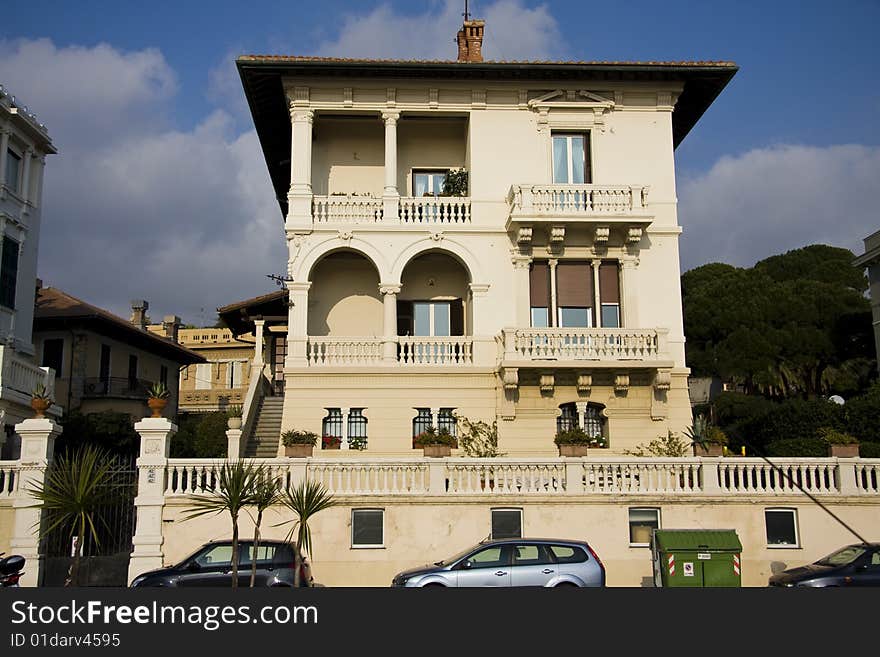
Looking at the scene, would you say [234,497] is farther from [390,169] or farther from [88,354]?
[88,354]

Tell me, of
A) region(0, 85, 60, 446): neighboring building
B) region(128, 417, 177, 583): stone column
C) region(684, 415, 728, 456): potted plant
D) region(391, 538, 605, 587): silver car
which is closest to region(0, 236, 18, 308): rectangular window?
region(0, 85, 60, 446): neighboring building

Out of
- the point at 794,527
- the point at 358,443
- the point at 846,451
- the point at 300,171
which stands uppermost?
the point at 300,171

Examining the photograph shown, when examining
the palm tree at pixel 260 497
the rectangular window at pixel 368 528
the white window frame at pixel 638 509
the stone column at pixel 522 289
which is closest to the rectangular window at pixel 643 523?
the white window frame at pixel 638 509

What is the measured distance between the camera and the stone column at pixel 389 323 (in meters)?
28.9

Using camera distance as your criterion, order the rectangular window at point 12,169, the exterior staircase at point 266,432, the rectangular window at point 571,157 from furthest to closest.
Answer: the rectangular window at point 12,169 < the rectangular window at point 571,157 < the exterior staircase at point 266,432

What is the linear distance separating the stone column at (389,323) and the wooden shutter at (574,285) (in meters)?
5.03

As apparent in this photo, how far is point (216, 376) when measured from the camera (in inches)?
2773

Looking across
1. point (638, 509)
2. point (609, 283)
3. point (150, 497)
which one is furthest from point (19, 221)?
point (638, 509)

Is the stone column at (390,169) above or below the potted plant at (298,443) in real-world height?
above

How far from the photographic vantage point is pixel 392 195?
30125mm

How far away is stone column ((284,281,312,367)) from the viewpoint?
28.8 meters

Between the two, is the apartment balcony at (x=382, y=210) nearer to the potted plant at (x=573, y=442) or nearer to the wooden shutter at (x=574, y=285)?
the wooden shutter at (x=574, y=285)

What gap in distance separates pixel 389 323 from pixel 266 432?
16.5 ft

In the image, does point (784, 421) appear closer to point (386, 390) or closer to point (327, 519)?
point (386, 390)
